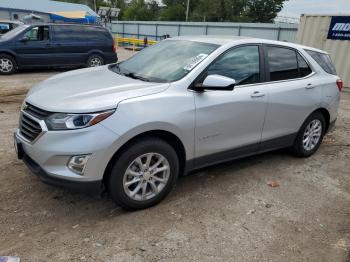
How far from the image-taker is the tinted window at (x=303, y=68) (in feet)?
15.7

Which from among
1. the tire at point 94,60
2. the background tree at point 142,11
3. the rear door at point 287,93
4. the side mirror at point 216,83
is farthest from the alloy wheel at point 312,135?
the background tree at point 142,11

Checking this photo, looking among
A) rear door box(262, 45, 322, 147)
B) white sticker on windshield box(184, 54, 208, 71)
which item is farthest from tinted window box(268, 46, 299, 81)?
white sticker on windshield box(184, 54, 208, 71)

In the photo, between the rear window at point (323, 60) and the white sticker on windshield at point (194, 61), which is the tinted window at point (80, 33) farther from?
the white sticker on windshield at point (194, 61)

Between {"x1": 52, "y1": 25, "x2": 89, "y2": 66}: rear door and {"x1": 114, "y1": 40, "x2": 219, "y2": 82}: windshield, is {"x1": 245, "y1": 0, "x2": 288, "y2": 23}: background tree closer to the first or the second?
{"x1": 52, "y1": 25, "x2": 89, "y2": 66}: rear door

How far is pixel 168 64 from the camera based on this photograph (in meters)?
3.99

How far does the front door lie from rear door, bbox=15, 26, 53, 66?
938 cm

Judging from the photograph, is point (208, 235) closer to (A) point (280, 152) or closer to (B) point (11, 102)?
(A) point (280, 152)

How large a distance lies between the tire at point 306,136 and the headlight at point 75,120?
3.03 metres

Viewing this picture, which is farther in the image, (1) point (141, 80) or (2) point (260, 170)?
(2) point (260, 170)

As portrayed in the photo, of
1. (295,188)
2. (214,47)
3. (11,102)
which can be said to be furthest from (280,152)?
(11,102)

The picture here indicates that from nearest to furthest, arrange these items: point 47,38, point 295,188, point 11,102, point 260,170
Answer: point 295,188 → point 260,170 → point 11,102 → point 47,38

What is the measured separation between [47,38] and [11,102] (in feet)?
16.1

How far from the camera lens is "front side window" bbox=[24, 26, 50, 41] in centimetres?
1155

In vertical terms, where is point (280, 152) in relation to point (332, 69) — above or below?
below
